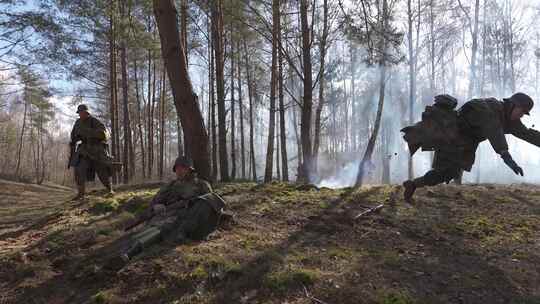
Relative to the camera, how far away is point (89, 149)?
750cm

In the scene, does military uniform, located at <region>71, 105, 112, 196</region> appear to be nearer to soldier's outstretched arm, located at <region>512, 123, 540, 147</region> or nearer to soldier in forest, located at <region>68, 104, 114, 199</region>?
soldier in forest, located at <region>68, 104, 114, 199</region>

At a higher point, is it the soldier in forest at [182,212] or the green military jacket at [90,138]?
the green military jacket at [90,138]

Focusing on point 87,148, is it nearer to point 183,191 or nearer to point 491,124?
point 183,191

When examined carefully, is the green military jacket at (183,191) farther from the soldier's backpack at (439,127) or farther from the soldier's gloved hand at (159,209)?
the soldier's backpack at (439,127)

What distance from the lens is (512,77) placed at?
30.0 meters

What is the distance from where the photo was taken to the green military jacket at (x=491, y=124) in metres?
4.68

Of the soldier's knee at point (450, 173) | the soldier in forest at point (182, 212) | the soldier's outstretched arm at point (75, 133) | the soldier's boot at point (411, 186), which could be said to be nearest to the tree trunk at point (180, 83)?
the soldier in forest at point (182, 212)

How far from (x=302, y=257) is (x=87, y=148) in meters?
5.49

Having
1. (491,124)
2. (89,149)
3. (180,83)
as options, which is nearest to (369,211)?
(491,124)

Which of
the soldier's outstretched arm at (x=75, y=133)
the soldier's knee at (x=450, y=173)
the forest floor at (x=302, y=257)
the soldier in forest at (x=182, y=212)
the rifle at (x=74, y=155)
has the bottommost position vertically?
the forest floor at (x=302, y=257)

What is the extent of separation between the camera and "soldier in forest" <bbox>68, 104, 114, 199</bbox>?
294 inches

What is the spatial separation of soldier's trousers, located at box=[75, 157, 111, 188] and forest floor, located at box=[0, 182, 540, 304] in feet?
5.15

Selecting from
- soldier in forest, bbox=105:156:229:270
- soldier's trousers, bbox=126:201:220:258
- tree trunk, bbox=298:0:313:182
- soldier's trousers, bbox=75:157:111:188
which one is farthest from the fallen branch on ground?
soldier's trousers, bbox=75:157:111:188

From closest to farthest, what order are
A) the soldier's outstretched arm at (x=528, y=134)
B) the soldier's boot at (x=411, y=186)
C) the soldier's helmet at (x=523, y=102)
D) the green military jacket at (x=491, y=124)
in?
1. the green military jacket at (x=491, y=124)
2. the soldier's helmet at (x=523, y=102)
3. the soldier's outstretched arm at (x=528, y=134)
4. the soldier's boot at (x=411, y=186)
